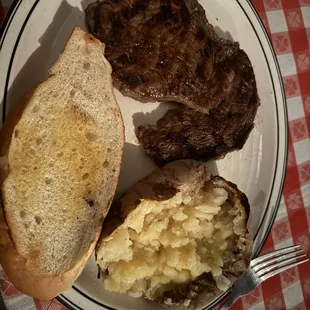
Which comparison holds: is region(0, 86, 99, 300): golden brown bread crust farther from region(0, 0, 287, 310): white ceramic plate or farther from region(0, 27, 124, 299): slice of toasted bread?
region(0, 0, 287, 310): white ceramic plate

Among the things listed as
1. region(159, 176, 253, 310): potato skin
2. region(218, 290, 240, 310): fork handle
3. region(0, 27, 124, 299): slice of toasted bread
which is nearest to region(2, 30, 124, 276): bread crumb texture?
region(0, 27, 124, 299): slice of toasted bread

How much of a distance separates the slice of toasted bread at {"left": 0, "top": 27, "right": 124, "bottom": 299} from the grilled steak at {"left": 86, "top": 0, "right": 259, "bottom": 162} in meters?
0.19

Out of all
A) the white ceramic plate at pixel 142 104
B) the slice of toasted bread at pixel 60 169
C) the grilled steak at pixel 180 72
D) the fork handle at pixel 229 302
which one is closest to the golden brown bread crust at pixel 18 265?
the slice of toasted bread at pixel 60 169

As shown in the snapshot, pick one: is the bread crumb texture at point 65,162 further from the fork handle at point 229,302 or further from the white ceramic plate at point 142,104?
the fork handle at point 229,302

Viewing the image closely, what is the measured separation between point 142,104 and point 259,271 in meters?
1.23

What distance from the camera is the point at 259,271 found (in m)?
2.95

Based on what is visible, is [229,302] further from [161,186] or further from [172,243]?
[161,186]

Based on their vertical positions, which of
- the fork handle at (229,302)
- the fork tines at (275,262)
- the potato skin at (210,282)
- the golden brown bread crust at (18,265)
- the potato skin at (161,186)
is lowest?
the fork tines at (275,262)

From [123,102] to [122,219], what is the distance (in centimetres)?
63

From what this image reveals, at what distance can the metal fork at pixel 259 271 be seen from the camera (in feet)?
9.37

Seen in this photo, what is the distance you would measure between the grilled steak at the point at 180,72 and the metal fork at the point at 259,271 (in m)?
0.73

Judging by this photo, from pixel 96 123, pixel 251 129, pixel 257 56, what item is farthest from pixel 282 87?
pixel 96 123

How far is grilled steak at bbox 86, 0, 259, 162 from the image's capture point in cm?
236

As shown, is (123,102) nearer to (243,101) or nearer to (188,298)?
(243,101)
